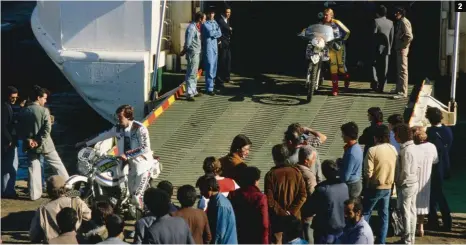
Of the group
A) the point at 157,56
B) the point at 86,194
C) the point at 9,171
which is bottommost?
the point at 86,194

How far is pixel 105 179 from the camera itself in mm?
13859

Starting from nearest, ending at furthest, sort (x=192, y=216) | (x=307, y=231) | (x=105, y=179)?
(x=192, y=216) < (x=307, y=231) < (x=105, y=179)

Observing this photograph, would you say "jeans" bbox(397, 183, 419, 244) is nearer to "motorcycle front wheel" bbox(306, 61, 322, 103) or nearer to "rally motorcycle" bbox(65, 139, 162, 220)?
"rally motorcycle" bbox(65, 139, 162, 220)

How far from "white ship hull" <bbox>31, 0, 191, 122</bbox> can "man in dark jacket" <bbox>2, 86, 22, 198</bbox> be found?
3.07 meters

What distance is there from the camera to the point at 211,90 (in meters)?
17.9

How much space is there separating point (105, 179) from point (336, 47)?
510 centimetres

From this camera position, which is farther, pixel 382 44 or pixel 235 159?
pixel 382 44

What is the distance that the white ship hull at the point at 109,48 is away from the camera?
17891 millimetres

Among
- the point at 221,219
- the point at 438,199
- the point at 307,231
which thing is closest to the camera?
the point at 221,219

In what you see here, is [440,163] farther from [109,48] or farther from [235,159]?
[109,48]

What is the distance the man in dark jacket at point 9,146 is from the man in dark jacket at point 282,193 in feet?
14.3

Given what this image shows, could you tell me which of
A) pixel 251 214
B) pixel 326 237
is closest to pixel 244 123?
pixel 326 237

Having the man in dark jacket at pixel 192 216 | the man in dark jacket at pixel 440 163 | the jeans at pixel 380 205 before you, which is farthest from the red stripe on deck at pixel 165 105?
the man in dark jacket at pixel 192 216

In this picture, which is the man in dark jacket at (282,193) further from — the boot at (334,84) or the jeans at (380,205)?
the boot at (334,84)
